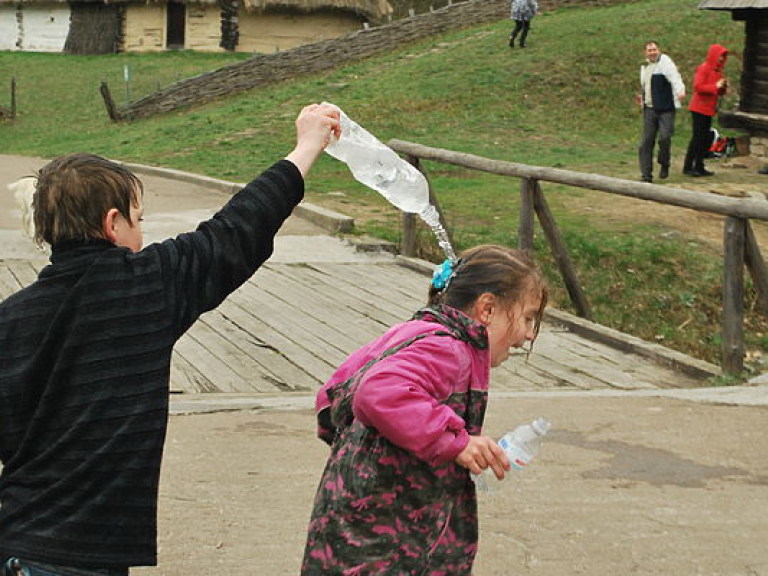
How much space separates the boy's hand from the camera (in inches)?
122

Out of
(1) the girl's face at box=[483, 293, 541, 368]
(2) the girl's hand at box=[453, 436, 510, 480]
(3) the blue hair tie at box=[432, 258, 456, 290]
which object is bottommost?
(2) the girl's hand at box=[453, 436, 510, 480]

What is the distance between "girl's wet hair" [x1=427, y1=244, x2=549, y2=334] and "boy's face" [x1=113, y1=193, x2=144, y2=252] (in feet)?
2.45

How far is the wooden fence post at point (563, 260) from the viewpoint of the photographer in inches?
387

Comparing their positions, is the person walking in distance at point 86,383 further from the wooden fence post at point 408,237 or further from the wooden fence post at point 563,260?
the wooden fence post at point 408,237

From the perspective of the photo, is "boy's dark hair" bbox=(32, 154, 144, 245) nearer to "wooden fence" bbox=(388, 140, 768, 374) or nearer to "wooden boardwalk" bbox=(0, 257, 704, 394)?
"wooden boardwalk" bbox=(0, 257, 704, 394)

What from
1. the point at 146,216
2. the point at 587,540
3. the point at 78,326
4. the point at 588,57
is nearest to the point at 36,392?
the point at 78,326

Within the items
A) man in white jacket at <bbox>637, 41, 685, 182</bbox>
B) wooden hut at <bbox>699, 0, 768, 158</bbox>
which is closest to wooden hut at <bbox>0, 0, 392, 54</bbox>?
wooden hut at <bbox>699, 0, 768, 158</bbox>

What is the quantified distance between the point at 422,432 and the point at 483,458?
0.16 meters

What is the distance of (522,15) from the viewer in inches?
1109

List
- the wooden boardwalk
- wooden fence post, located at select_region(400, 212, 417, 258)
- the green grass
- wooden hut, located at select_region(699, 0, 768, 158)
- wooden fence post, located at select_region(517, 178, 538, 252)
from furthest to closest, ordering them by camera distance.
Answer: wooden hut, located at select_region(699, 0, 768, 158) < the green grass < wooden fence post, located at select_region(400, 212, 417, 258) < wooden fence post, located at select_region(517, 178, 538, 252) < the wooden boardwalk

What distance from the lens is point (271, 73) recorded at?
1187 inches

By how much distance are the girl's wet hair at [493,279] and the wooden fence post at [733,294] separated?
5071mm

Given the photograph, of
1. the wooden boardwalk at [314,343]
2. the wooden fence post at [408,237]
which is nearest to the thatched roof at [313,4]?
the wooden fence post at [408,237]

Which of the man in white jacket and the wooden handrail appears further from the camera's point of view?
the man in white jacket
